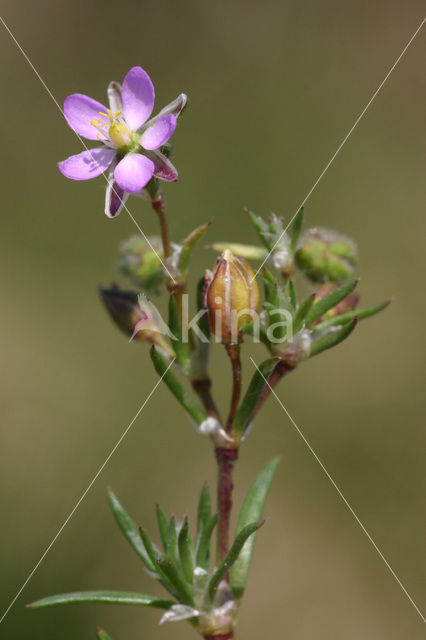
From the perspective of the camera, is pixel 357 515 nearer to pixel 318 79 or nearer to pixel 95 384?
pixel 95 384

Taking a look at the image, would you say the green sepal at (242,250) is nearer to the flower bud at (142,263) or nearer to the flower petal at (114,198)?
the flower bud at (142,263)

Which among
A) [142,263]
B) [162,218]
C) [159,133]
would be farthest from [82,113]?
[142,263]

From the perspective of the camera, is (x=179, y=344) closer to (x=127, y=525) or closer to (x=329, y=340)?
(x=329, y=340)

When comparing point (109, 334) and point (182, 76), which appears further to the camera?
point (182, 76)

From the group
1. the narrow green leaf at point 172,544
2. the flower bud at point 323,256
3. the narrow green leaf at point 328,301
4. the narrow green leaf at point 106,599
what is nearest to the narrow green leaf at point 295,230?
the flower bud at point 323,256

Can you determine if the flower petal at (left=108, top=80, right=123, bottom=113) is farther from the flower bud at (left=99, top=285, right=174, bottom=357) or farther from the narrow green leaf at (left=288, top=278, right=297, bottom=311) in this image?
the narrow green leaf at (left=288, top=278, right=297, bottom=311)

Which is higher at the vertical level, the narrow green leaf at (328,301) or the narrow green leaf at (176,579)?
the narrow green leaf at (328,301)

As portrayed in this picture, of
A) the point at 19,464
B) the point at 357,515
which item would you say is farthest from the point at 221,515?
the point at 19,464
